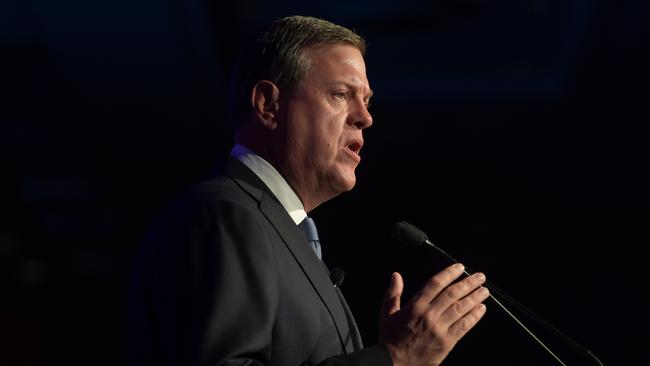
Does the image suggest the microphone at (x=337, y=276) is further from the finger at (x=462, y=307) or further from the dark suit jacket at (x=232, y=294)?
the finger at (x=462, y=307)

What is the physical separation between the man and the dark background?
2.06m

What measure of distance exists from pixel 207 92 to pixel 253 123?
2364mm

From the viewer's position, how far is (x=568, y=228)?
12.6 feet

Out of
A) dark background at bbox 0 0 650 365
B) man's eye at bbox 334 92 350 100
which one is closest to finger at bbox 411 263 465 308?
man's eye at bbox 334 92 350 100

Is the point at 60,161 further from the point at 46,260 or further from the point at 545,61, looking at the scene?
the point at 545,61

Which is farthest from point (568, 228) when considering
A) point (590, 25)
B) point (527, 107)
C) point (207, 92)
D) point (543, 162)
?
point (207, 92)

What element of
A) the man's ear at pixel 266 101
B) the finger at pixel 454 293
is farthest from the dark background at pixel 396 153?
the finger at pixel 454 293

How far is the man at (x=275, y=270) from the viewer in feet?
3.86

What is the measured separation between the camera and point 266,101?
5.23 feet

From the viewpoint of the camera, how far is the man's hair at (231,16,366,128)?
5.24ft

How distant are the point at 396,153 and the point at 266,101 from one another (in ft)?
8.05

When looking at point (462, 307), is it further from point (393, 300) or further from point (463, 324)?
point (393, 300)

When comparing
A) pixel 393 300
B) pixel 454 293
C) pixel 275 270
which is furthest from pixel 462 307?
pixel 275 270

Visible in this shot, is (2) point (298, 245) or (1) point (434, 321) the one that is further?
(2) point (298, 245)
